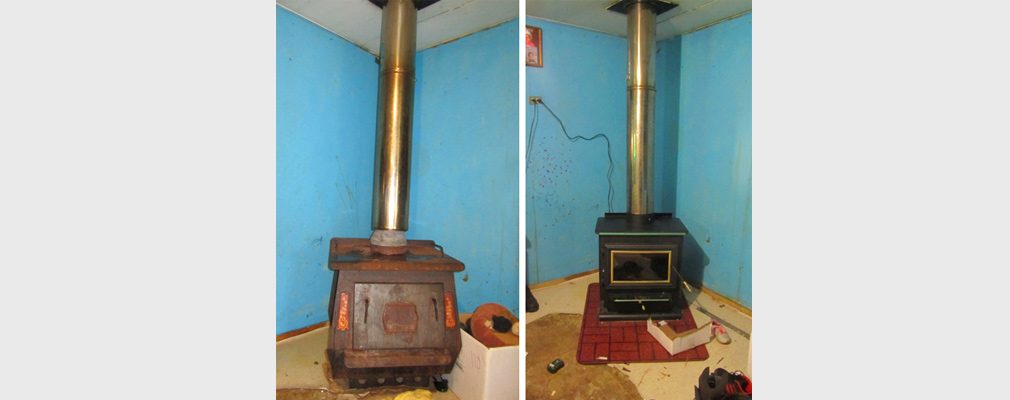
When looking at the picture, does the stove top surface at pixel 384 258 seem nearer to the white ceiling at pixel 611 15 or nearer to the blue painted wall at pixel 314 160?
the blue painted wall at pixel 314 160

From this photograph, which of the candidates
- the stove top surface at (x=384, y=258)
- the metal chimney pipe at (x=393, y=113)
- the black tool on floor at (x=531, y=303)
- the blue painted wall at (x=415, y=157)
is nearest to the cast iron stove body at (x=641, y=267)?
the black tool on floor at (x=531, y=303)

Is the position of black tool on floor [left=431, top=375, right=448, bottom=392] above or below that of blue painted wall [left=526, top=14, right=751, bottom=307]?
below

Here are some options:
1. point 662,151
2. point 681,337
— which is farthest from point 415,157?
point 681,337

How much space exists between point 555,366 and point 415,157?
0.85 meters

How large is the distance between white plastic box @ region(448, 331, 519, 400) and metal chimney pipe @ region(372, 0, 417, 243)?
0.38 m

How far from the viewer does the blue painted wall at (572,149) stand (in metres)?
1.45

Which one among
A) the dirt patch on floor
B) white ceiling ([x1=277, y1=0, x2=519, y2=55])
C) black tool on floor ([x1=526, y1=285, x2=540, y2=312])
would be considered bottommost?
the dirt patch on floor

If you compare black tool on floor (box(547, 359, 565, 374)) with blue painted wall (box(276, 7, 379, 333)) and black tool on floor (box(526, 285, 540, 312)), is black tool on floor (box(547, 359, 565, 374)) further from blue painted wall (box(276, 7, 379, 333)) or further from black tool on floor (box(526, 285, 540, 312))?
blue painted wall (box(276, 7, 379, 333))

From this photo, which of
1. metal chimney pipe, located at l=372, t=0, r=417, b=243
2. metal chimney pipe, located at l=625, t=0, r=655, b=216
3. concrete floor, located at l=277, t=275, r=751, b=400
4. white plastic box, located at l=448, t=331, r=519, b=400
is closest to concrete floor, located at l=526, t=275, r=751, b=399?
concrete floor, located at l=277, t=275, r=751, b=400

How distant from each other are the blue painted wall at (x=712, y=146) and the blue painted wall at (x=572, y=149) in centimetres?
19

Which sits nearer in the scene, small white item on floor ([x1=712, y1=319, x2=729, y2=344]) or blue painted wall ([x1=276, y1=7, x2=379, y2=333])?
blue painted wall ([x1=276, y1=7, x2=379, y2=333])

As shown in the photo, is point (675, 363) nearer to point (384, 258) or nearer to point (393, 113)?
point (384, 258)

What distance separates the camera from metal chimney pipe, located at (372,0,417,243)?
1.08 m

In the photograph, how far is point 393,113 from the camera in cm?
110
